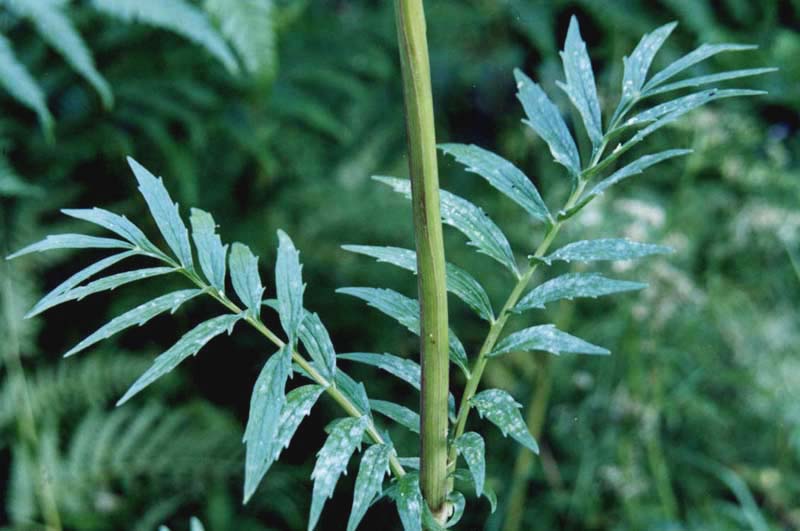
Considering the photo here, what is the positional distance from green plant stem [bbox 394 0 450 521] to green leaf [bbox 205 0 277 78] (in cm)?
113

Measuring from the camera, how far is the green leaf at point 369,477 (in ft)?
1.21

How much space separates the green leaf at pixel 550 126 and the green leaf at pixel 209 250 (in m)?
0.17

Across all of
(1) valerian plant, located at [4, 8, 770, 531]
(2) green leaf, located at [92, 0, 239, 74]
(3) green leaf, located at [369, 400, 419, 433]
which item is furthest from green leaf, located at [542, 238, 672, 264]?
(2) green leaf, located at [92, 0, 239, 74]

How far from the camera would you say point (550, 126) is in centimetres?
46

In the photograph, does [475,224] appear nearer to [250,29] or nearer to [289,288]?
[289,288]

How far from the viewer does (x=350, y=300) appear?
5.83 ft

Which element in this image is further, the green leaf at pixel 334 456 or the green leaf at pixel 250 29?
the green leaf at pixel 250 29

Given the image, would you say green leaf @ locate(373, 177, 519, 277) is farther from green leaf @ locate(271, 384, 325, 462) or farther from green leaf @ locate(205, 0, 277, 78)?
green leaf @ locate(205, 0, 277, 78)

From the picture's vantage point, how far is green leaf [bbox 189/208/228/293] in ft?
1.38

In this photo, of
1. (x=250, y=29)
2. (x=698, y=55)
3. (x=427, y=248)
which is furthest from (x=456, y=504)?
(x=250, y=29)

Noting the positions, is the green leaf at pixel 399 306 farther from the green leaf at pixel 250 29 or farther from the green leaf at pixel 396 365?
the green leaf at pixel 250 29

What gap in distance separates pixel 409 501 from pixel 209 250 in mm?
160

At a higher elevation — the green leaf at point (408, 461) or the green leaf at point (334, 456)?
the green leaf at point (334, 456)

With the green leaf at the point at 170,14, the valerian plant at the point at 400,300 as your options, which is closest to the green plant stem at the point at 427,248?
the valerian plant at the point at 400,300
